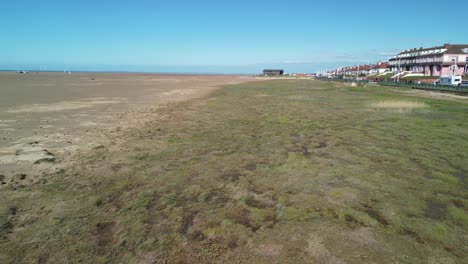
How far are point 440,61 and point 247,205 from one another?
95621 millimetres

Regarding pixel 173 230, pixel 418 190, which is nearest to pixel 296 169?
pixel 418 190

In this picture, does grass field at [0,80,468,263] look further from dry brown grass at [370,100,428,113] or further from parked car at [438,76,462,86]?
parked car at [438,76,462,86]

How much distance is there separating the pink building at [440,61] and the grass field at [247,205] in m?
85.7

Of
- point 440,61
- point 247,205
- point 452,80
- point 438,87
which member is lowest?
point 247,205

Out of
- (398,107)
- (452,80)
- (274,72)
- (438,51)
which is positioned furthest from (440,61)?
(274,72)

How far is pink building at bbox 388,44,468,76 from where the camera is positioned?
7669cm

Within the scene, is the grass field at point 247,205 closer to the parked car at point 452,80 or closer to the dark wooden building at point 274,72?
the parked car at point 452,80

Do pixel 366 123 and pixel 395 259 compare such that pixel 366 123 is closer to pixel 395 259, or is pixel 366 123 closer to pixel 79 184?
pixel 395 259

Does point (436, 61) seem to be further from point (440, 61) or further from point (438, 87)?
point (438, 87)

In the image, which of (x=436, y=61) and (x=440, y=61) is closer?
(x=440, y=61)

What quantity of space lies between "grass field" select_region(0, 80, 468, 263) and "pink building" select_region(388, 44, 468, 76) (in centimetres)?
8568

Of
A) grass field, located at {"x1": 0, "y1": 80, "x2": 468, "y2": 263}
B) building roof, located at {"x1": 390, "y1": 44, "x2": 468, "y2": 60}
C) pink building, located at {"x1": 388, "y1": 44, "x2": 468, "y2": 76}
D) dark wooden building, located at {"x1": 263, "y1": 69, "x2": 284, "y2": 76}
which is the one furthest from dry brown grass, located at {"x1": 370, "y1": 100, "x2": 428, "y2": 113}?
dark wooden building, located at {"x1": 263, "y1": 69, "x2": 284, "y2": 76}

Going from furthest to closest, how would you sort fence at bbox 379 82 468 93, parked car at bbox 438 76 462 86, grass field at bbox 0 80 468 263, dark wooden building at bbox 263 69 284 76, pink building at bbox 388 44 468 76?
1. dark wooden building at bbox 263 69 284 76
2. pink building at bbox 388 44 468 76
3. parked car at bbox 438 76 462 86
4. fence at bbox 379 82 468 93
5. grass field at bbox 0 80 468 263

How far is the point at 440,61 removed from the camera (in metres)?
78.7
